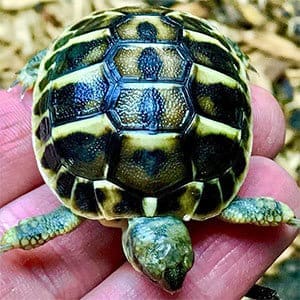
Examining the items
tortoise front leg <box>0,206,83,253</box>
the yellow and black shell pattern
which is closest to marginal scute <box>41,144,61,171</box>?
the yellow and black shell pattern

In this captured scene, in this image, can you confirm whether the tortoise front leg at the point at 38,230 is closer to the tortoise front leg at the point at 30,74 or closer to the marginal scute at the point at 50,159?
the marginal scute at the point at 50,159

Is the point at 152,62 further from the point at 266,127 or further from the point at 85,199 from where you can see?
the point at 266,127

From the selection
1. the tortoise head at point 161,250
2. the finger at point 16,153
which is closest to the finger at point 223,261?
the tortoise head at point 161,250

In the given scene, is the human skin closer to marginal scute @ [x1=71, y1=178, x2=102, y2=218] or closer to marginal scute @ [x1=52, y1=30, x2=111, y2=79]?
marginal scute @ [x1=71, y1=178, x2=102, y2=218]

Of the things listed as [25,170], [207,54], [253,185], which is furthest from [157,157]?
[25,170]

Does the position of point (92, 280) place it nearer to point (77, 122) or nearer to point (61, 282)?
point (61, 282)

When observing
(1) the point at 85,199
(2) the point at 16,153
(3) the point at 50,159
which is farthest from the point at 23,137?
(1) the point at 85,199
